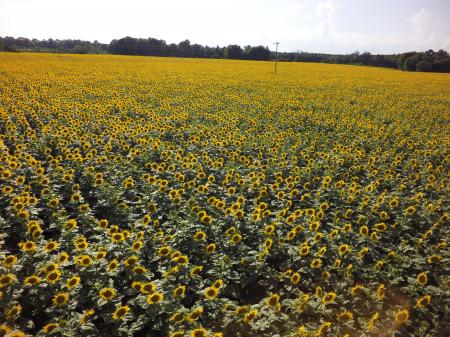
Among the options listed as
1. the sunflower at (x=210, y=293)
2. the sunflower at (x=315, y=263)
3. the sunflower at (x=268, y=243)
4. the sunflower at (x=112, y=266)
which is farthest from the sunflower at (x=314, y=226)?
the sunflower at (x=112, y=266)

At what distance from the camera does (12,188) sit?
5.65 metres

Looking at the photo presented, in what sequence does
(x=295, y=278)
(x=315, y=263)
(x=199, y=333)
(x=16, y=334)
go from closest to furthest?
1. (x=16, y=334)
2. (x=199, y=333)
3. (x=295, y=278)
4. (x=315, y=263)

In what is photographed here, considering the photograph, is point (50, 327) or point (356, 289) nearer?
point (50, 327)

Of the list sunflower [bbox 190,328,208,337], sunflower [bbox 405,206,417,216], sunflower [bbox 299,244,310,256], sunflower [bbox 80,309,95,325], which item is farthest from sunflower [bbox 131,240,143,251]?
→ sunflower [bbox 405,206,417,216]

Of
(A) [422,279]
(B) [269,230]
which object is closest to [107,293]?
(B) [269,230]

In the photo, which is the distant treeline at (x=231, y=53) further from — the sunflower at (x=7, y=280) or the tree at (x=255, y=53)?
the sunflower at (x=7, y=280)

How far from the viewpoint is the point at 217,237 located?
498 cm

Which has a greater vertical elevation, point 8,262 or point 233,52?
point 233,52

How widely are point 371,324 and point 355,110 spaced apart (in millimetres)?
15051

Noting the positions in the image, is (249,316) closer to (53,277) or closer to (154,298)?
(154,298)

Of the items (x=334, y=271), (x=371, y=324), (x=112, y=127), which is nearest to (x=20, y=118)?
(x=112, y=127)

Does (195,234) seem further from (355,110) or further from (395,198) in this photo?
(355,110)

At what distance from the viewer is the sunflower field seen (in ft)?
12.0

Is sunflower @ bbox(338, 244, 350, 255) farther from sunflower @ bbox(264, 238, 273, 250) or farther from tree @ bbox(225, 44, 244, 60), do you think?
tree @ bbox(225, 44, 244, 60)
